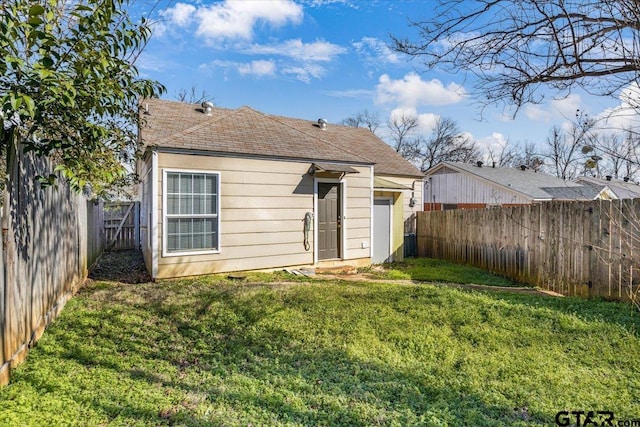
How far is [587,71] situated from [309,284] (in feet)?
16.8

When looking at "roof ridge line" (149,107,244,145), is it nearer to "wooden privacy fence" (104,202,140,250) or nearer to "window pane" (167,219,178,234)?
"window pane" (167,219,178,234)

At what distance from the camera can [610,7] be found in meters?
2.77

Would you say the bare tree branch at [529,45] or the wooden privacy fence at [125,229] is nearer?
the bare tree branch at [529,45]

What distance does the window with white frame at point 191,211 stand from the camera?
716 centimetres

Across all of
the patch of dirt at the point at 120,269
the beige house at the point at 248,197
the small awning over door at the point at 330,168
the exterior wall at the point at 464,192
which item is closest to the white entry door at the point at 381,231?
the beige house at the point at 248,197

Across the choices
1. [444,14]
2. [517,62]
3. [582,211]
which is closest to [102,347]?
[444,14]

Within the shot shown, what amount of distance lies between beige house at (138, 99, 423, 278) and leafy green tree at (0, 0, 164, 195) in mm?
2540

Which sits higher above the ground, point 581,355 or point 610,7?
point 610,7

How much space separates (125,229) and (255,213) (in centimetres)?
725

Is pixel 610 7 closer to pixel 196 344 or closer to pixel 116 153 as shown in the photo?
pixel 196 344

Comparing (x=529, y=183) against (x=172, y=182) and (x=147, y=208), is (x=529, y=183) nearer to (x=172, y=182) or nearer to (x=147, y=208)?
(x=172, y=182)

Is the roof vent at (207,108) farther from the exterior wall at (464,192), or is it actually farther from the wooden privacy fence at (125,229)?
the exterior wall at (464,192)

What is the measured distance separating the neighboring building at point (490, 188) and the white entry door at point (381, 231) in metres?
9.77

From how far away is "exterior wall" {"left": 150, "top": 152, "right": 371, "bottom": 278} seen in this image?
731cm
